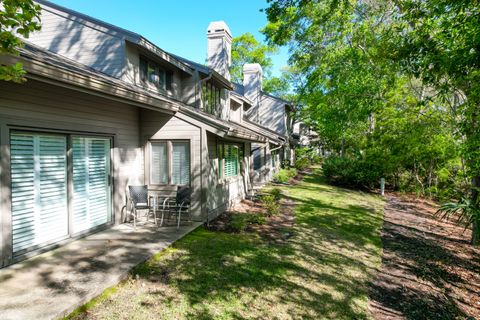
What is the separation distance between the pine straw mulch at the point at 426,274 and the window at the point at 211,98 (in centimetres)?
859

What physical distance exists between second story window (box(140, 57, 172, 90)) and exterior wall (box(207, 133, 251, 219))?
311cm

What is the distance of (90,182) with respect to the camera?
6.74 m

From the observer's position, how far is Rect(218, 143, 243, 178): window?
34.2 ft

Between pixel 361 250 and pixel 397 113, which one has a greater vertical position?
pixel 397 113

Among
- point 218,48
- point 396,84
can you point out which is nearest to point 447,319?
point 396,84

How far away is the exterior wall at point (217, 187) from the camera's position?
870 cm

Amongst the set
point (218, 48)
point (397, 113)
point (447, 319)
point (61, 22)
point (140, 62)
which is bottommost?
point (447, 319)

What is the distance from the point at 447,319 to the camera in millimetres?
4312

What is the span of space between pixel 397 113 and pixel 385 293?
10.7 meters

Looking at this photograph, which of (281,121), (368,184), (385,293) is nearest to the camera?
(385,293)

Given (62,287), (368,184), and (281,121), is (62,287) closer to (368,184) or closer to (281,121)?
(368,184)

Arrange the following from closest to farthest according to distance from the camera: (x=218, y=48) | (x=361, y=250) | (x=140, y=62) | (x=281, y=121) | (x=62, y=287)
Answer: (x=62, y=287)
(x=361, y=250)
(x=140, y=62)
(x=218, y=48)
(x=281, y=121)

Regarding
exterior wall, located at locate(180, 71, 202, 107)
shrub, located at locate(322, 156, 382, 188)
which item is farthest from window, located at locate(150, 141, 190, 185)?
shrub, located at locate(322, 156, 382, 188)

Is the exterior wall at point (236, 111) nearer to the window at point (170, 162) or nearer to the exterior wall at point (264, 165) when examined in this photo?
the exterior wall at point (264, 165)
